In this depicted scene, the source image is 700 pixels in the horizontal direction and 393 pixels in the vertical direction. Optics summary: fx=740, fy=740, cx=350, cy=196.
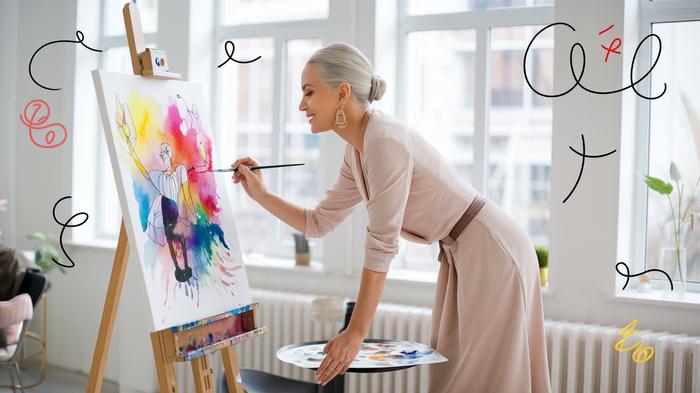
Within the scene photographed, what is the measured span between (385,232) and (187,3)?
2564 millimetres

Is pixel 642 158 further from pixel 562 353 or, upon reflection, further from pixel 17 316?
pixel 17 316

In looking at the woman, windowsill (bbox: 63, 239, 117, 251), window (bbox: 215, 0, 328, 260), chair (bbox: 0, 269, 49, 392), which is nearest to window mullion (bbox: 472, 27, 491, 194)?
window (bbox: 215, 0, 328, 260)

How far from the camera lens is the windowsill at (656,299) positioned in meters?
2.87

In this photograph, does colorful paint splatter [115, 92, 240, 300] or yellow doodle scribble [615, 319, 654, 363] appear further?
yellow doodle scribble [615, 319, 654, 363]

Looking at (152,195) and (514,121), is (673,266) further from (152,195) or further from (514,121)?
(152,195)

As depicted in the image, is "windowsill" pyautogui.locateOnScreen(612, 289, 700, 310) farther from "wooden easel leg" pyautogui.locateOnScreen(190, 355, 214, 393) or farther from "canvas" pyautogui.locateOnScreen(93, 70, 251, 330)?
"wooden easel leg" pyautogui.locateOnScreen(190, 355, 214, 393)

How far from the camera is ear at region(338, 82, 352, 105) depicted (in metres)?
1.99

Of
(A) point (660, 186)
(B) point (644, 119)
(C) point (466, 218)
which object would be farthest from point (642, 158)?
(C) point (466, 218)

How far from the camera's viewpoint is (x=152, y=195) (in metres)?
2.24

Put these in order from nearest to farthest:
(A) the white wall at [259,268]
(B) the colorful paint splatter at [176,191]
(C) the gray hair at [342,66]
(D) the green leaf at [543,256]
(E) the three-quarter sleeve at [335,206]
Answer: (C) the gray hair at [342,66] → (B) the colorful paint splatter at [176,191] → (E) the three-quarter sleeve at [335,206] → (A) the white wall at [259,268] → (D) the green leaf at [543,256]

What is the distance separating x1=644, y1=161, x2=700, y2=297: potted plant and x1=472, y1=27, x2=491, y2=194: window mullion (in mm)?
771

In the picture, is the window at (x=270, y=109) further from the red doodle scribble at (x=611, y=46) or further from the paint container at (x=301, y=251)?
the red doodle scribble at (x=611, y=46)

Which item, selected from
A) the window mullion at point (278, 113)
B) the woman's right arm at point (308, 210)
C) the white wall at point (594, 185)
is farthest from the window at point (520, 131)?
the woman's right arm at point (308, 210)

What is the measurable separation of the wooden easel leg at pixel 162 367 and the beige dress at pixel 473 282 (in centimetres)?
72
